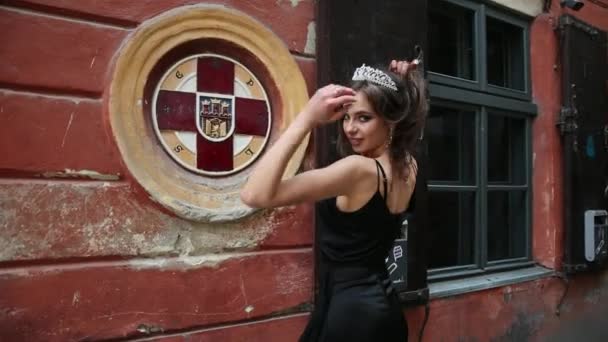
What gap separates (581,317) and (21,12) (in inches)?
173

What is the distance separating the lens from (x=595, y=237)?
391 cm

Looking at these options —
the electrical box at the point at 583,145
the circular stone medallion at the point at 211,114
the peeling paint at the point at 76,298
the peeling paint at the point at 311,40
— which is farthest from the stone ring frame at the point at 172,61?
the electrical box at the point at 583,145

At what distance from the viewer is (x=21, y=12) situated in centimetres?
177

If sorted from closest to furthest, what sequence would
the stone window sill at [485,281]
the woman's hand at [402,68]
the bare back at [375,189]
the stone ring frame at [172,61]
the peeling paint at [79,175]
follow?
the bare back at [375,189] < the woman's hand at [402,68] < the peeling paint at [79,175] < the stone ring frame at [172,61] < the stone window sill at [485,281]

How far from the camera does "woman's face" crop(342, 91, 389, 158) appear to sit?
155cm

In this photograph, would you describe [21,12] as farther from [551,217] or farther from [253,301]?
[551,217]

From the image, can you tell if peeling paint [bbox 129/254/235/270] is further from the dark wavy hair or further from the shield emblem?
the dark wavy hair

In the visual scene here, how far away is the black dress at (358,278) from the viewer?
1522 mm

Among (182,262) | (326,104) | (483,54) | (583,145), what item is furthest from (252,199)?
(583,145)

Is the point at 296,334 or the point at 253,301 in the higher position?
the point at 253,301

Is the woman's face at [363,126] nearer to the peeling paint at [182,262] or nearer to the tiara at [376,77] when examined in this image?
the tiara at [376,77]

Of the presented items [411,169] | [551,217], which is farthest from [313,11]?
[551,217]

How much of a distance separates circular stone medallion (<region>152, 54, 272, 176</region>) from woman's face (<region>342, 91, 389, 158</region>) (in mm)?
745

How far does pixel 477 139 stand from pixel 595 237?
1.35 m
